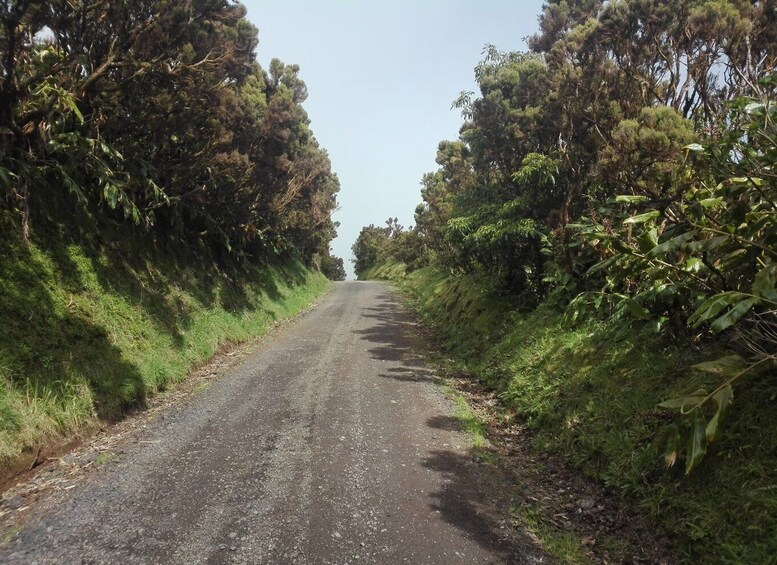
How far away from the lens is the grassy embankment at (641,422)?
3.46 metres

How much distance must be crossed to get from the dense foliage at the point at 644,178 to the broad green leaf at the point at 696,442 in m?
0.01

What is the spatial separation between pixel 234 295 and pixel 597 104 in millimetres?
12235

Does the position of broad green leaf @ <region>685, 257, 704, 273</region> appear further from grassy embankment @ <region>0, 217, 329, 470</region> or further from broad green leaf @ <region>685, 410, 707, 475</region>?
grassy embankment @ <region>0, 217, 329, 470</region>

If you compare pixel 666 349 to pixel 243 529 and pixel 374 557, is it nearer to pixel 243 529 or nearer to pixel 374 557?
pixel 374 557

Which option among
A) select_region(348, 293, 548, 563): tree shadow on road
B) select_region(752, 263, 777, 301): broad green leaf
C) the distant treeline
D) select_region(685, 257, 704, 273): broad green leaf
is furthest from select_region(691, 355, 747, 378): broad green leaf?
the distant treeline

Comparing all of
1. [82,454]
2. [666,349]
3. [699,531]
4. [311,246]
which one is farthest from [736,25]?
[311,246]

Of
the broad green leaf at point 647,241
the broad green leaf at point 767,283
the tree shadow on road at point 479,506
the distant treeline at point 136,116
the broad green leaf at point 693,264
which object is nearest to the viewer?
the broad green leaf at point 767,283

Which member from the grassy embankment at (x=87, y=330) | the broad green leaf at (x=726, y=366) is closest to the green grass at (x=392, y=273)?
the grassy embankment at (x=87, y=330)

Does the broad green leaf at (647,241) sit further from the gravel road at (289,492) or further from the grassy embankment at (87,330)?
the grassy embankment at (87,330)

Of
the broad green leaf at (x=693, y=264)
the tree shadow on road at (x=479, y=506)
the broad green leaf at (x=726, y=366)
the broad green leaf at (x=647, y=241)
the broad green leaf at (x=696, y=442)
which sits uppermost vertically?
the broad green leaf at (x=647, y=241)

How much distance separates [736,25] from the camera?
27.3 ft

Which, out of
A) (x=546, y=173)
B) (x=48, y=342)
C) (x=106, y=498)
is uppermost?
(x=546, y=173)

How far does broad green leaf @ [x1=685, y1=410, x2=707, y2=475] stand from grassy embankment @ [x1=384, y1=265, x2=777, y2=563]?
47cm

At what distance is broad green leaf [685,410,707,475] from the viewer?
342 centimetres
